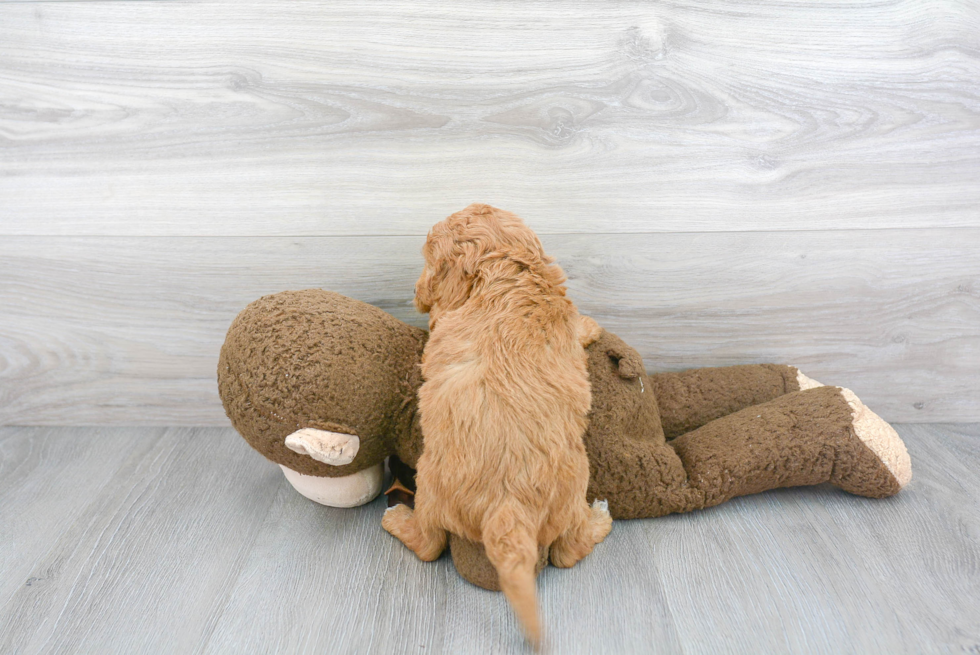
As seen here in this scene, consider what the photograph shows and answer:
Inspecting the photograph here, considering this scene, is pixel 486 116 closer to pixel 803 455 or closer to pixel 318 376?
pixel 318 376

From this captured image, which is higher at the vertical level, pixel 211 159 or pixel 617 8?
pixel 617 8

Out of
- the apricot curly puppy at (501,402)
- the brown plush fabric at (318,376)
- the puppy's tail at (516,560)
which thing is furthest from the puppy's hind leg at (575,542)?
the brown plush fabric at (318,376)

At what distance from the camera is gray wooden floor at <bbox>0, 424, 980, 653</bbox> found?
0.76 m

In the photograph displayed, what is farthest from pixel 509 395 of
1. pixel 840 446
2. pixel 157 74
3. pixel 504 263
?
pixel 157 74

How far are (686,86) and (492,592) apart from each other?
2.86 feet

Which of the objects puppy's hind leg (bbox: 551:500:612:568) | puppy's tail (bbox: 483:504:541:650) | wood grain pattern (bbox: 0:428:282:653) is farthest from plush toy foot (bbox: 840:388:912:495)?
wood grain pattern (bbox: 0:428:282:653)

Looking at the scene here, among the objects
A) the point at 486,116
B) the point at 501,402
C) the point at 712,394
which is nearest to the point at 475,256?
the point at 501,402

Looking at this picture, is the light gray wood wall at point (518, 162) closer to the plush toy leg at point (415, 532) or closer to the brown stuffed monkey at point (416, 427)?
the brown stuffed monkey at point (416, 427)

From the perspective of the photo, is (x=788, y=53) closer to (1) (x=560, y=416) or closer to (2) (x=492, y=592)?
(1) (x=560, y=416)

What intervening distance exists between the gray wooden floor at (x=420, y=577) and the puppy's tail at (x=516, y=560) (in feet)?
0.38

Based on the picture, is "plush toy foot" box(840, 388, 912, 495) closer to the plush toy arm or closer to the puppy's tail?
the plush toy arm

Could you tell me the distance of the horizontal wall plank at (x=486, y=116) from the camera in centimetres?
101

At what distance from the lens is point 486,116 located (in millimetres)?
1031

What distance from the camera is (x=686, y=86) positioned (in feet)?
3.36
